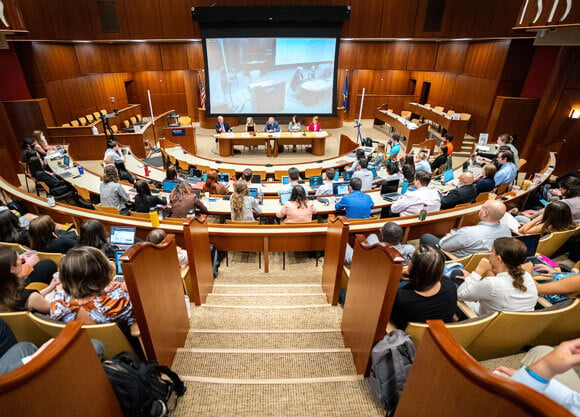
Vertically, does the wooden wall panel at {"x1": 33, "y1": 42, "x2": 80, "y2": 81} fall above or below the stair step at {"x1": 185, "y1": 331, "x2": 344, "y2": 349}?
above

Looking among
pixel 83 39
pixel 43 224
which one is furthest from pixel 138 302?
pixel 83 39

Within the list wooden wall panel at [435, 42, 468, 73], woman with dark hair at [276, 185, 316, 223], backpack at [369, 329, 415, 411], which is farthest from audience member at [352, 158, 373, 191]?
wooden wall panel at [435, 42, 468, 73]

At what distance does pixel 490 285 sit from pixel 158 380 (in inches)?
94.7

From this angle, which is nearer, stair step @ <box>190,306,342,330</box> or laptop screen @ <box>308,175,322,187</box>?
stair step @ <box>190,306,342,330</box>

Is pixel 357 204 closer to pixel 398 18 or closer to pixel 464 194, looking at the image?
pixel 464 194

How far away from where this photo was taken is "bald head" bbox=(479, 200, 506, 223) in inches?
122

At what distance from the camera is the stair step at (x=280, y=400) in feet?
6.49

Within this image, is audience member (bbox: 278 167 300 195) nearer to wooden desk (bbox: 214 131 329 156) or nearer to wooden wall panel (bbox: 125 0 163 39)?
wooden desk (bbox: 214 131 329 156)

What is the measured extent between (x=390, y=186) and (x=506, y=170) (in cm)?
217

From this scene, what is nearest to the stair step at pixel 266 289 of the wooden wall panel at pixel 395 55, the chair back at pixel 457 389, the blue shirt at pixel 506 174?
the chair back at pixel 457 389

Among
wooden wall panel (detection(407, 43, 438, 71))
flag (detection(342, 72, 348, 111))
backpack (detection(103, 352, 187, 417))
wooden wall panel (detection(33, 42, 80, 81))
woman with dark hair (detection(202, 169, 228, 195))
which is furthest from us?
flag (detection(342, 72, 348, 111))

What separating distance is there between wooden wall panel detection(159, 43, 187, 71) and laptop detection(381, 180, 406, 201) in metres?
11.8

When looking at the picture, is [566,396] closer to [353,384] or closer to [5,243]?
[353,384]

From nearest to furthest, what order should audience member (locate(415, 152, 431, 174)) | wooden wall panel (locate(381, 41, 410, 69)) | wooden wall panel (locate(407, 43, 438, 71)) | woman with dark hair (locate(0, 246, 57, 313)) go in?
1. woman with dark hair (locate(0, 246, 57, 313))
2. audience member (locate(415, 152, 431, 174))
3. wooden wall panel (locate(407, 43, 438, 71))
4. wooden wall panel (locate(381, 41, 410, 69))
